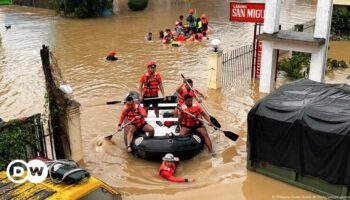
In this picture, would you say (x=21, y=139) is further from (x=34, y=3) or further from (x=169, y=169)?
(x=34, y=3)

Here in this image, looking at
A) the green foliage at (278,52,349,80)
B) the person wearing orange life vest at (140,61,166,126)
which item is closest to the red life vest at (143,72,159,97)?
the person wearing orange life vest at (140,61,166,126)

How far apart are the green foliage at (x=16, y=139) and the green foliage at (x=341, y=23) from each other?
1984 centimetres

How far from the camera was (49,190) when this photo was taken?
5.75 metres

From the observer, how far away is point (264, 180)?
9.12 m

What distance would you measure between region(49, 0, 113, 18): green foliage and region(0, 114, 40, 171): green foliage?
24147 mm

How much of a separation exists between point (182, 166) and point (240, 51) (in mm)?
11833

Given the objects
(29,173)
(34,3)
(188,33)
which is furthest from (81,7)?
(29,173)

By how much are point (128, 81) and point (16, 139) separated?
8.63 meters

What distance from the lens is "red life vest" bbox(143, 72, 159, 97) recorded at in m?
11.8

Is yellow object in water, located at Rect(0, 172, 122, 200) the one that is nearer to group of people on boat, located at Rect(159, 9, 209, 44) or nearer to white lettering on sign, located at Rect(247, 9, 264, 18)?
white lettering on sign, located at Rect(247, 9, 264, 18)

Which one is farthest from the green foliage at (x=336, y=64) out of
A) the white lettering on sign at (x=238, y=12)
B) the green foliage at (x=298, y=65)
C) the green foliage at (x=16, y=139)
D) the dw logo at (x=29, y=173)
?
the dw logo at (x=29, y=173)

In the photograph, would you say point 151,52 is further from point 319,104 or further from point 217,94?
point 319,104

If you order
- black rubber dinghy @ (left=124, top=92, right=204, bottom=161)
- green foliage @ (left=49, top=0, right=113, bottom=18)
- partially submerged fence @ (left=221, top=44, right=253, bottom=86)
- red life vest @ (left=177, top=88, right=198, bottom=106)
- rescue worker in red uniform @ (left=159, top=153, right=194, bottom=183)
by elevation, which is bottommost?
rescue worker in red uniform @ (left=159, top=153, right=194, bottom=183)

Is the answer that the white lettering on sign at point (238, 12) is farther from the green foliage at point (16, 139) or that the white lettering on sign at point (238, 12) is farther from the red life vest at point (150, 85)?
the green foliage at point (16, 139)
